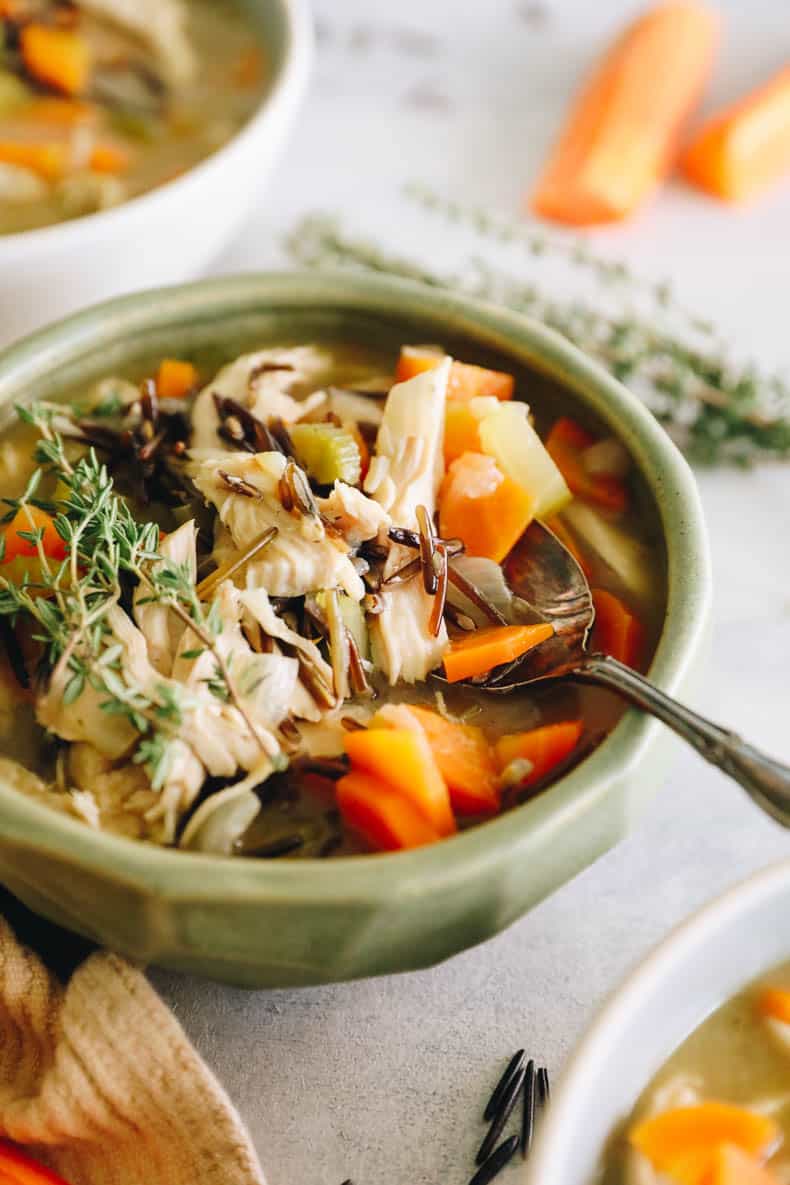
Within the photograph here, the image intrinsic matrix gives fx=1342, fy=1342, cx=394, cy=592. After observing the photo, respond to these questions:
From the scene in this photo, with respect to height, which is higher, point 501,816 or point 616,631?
point 616,631

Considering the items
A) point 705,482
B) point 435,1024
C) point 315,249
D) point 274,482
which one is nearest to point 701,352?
point 705,482

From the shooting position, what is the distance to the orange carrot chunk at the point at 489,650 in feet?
6.16

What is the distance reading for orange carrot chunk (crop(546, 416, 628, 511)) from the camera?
2.11m

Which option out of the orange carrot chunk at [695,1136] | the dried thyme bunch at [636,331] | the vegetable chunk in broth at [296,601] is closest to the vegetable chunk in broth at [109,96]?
the dried thyme bunch at [636,331]

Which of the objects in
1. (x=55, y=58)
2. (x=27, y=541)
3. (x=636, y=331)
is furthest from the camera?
(x=55, y=58)

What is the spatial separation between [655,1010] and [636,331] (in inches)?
65.0

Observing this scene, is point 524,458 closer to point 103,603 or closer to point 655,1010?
point 103,603

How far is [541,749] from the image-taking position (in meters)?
1.80

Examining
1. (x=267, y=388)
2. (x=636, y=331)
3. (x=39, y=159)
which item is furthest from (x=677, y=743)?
(x=39, y=159)

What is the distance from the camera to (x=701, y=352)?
3.02 m

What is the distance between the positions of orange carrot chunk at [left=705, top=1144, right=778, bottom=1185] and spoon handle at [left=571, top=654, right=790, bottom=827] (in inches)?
15.2

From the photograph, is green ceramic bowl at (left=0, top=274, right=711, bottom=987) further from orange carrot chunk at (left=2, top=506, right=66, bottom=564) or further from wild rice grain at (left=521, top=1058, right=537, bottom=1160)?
orange carrot chunk at (left=2, top=506, right=66, bottom=564)

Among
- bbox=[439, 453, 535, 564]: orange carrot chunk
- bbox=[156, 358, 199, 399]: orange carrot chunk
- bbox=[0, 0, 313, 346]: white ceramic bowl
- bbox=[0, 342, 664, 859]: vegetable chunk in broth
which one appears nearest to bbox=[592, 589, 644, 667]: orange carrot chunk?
bbox=[0, 342, 664, 859]: vegetable chunk in broth

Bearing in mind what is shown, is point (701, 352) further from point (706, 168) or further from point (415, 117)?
point (415, 117)
